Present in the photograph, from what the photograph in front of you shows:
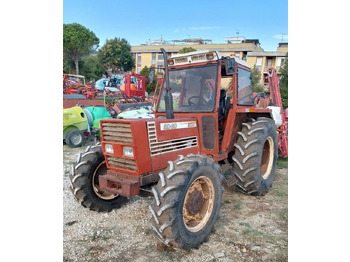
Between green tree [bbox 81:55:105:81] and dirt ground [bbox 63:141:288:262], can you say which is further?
Answer: green tree [bbox 81:55:105:81]

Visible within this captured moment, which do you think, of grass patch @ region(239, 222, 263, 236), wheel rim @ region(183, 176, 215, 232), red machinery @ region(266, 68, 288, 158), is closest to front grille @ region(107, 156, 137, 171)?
wheel rim @ region(183, 176, 215, 232)

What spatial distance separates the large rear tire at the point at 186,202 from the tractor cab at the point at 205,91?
2.99 ft

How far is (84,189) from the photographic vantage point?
136 inches

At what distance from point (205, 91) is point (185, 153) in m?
1.05

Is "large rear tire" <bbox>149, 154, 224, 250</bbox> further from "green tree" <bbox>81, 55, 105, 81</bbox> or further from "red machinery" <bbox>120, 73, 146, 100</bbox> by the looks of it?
"red machinery" <bbox>120, 73, 146, 100</bbox>

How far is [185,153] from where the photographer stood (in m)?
3.52

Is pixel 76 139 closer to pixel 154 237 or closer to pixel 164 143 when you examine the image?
pixel 164 143

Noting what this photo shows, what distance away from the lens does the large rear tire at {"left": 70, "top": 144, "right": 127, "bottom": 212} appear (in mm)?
3432

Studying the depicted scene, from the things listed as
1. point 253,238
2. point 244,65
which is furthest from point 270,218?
point 244,65

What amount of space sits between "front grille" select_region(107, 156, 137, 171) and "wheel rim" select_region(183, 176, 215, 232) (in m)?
0.75

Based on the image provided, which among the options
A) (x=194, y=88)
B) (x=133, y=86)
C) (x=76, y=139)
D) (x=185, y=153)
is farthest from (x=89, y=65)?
Result: (x=133, y=86)

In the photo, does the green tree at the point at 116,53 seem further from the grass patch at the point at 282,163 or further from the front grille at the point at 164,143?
the front grille at the point at 164,143

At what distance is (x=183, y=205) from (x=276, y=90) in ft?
16.4

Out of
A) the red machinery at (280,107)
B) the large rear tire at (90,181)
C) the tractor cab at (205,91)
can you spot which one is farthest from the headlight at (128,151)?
the red machinery at (280,107)
